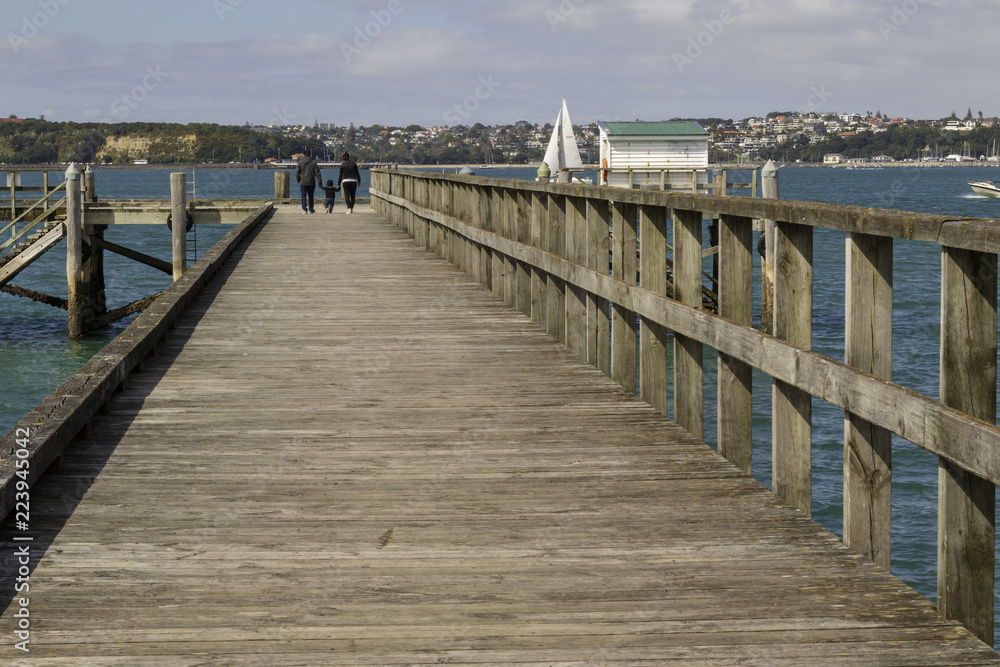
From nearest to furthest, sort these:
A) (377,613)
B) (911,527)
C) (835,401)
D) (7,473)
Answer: (377,613) → (835,401) → (7,473) → (911,527)

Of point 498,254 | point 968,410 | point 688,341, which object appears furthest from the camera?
point 498,254

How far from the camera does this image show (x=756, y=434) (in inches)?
708

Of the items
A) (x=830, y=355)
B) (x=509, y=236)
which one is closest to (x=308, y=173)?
(x=830, y=355)

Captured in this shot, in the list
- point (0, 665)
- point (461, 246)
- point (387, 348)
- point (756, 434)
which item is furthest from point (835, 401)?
point (756, 434)

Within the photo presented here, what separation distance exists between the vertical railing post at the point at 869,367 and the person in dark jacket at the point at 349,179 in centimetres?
2616

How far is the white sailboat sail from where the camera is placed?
275 ft

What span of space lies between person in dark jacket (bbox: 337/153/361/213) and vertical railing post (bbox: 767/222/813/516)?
25.5 meters

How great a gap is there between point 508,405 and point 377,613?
3.20 meters

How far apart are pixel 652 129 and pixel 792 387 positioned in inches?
2287

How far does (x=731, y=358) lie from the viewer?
18.0 feet

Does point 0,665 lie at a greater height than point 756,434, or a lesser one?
greater

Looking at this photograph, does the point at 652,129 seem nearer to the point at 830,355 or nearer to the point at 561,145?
the point at 561,145

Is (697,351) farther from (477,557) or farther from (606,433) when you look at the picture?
(477,557)

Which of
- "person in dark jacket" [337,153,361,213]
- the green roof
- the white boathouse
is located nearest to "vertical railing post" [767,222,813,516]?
"person in dark jacket" [337,153,361,213]
